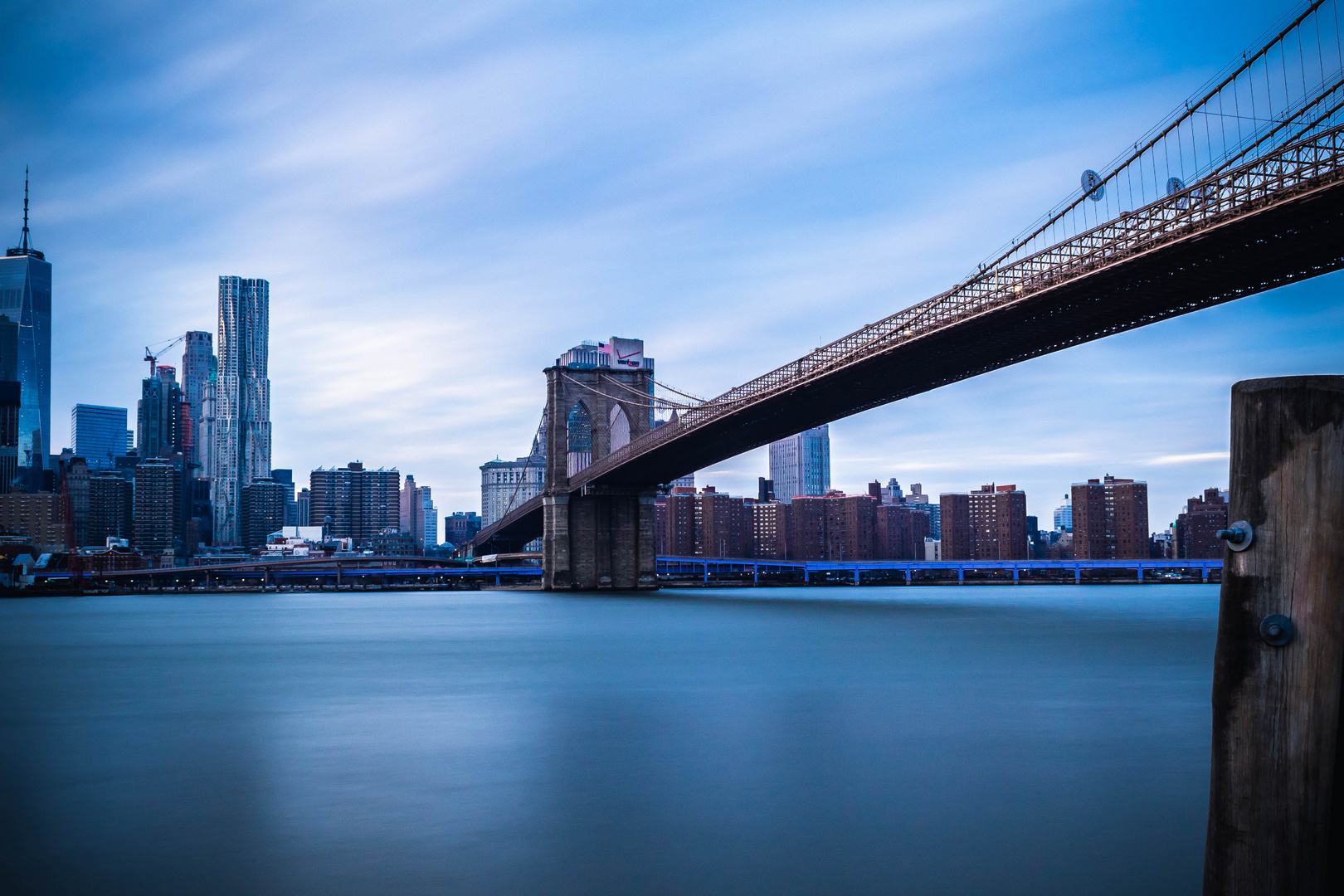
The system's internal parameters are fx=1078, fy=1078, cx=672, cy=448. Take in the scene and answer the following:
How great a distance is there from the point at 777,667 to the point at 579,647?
7886 millimetres

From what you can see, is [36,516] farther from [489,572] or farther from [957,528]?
[957,528]

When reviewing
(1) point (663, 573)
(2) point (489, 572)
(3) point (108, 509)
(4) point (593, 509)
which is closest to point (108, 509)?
(3) point (108, 509)

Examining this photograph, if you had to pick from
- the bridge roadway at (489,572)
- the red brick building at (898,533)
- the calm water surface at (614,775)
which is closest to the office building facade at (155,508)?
the bridge roadway at (489,572)

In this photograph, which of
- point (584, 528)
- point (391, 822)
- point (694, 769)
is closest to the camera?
point (391, 822)

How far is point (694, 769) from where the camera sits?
992 centimetres

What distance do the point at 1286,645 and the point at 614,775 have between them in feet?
25.2

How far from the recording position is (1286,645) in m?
2.82

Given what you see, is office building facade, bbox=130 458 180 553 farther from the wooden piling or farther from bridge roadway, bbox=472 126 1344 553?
the wooden piling

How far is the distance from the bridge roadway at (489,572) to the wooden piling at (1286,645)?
96863 mm

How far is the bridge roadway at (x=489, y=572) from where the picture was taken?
10794 cm

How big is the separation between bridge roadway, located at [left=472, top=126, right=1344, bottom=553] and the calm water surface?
29.0 ft

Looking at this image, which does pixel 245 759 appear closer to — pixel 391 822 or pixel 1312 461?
pixel 391 822

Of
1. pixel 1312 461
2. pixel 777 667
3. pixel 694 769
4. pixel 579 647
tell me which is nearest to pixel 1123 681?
pixel 777 667

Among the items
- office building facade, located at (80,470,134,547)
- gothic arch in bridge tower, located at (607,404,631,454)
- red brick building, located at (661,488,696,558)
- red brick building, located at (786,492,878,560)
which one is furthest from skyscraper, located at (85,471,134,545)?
gothic arch in bridge tower, located at (607,404,631,454)
